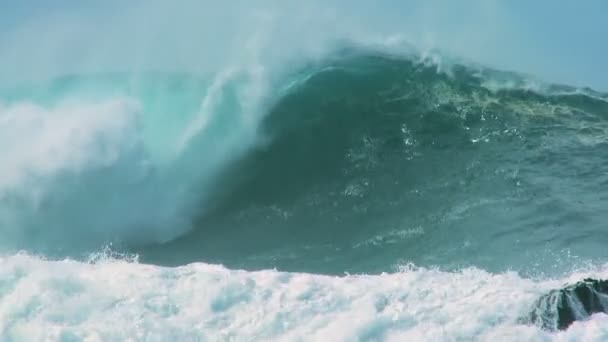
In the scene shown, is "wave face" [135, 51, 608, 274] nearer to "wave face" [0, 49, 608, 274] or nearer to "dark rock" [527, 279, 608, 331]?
"wave face" [0, 49, 608, 274]

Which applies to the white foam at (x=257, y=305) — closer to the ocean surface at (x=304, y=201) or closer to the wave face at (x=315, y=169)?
the ocean surface at (x=304, y=201)

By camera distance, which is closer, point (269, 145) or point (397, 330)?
point (397, 330)

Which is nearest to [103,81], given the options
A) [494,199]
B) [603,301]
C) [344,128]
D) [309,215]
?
[344,128]

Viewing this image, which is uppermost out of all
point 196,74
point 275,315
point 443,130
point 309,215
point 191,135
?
point 196,74

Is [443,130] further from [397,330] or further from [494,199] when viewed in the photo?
[397,330]

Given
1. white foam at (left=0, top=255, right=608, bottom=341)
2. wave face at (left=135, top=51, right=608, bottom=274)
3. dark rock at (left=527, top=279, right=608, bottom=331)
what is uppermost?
wave face at (left=135, top=51, right=608, bottom=274)

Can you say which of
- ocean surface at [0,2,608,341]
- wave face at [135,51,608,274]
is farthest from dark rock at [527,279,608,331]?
wave face at [135,51,608,274]

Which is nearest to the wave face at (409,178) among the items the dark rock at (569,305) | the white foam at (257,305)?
the dark rock at (569,305)
